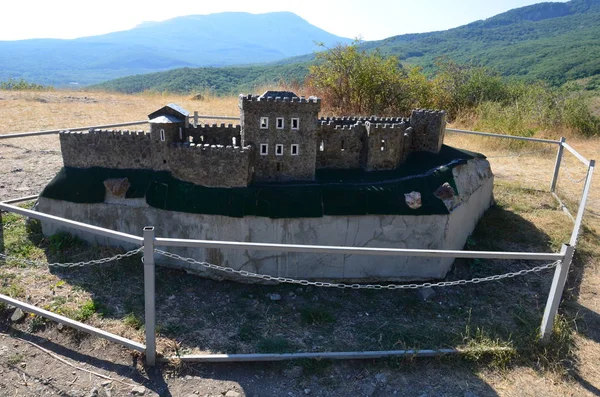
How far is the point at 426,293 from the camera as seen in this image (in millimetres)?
9039

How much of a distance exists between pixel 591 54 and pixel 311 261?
62543 millimetres

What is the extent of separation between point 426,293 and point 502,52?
7575 centimetres

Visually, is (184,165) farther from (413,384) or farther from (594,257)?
(594,257)

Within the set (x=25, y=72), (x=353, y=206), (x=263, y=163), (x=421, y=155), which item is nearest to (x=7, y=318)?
(x=263, y=163)

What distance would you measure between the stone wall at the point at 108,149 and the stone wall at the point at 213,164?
2.76 ft

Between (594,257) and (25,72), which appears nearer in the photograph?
(594,257)

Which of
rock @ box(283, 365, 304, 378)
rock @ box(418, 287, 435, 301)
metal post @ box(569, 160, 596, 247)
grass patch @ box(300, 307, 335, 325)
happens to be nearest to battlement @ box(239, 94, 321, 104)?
grass patch @ box(300, 307, 335, 325)

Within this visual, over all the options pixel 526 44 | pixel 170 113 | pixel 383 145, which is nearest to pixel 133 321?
pixel 170 113

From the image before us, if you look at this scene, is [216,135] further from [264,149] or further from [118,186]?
[118,186]

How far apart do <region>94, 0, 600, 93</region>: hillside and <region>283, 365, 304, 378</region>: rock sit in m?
25.6

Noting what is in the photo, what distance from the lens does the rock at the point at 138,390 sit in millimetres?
6168

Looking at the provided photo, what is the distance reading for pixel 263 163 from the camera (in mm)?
9938

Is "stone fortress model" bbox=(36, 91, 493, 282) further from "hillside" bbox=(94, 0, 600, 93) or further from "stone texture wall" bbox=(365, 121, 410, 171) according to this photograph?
"hillside" bbox=(94, 0, 600, 93)

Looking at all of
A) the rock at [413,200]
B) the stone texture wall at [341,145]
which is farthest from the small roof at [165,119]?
the rock at [413,200]
